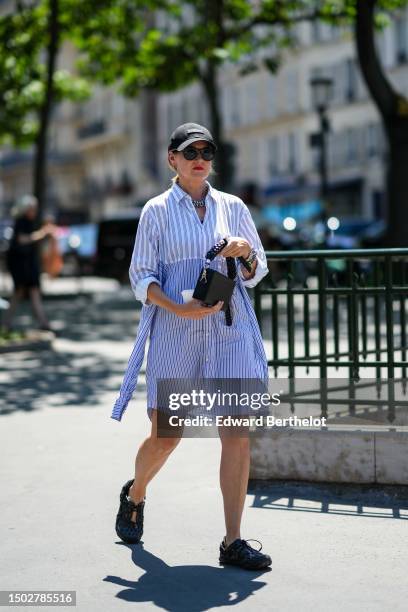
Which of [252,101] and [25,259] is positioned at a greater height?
[252,101]

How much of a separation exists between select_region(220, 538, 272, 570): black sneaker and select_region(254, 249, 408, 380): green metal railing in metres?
1.86

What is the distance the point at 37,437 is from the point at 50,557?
134 inches

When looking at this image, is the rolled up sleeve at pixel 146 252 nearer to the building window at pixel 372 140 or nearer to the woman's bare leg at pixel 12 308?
the woman's bare leg at pixel 12 308

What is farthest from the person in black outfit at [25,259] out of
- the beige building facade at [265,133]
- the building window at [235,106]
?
the building window at [235,106]

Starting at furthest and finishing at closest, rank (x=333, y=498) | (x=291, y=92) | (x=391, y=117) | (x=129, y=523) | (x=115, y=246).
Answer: (x=291, y=92), (x=115, y=246), (x=391, y=117), (x=333, y=498), (x=129, y=523)

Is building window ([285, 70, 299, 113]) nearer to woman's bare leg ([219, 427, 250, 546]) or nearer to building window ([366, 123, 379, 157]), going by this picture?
building window ([366, 123, 379, 157])

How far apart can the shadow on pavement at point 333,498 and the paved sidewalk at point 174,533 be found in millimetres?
10

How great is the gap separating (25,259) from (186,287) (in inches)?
466

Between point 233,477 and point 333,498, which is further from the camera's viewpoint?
point 333,498

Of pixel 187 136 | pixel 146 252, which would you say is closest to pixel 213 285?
pixel 146 252

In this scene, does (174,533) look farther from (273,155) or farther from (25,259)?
(273,155)

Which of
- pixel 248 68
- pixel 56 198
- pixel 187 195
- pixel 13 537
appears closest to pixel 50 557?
pixel 13 537

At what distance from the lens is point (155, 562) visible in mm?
5426

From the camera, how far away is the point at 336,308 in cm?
745
